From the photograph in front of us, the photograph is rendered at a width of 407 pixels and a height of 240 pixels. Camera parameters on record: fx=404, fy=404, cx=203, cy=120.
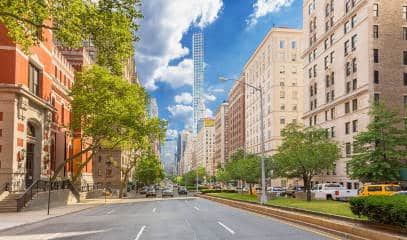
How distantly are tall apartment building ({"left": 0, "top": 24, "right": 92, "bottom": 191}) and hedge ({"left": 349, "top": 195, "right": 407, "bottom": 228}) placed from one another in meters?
28.8

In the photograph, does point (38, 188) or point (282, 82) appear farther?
point (282, 82)

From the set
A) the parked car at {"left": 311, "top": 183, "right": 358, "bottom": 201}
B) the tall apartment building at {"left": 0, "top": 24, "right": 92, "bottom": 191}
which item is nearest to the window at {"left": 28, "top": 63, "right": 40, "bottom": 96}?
the tall apartment building at {"left": 0, "top": 24, "right": 92, "bottom": 191}

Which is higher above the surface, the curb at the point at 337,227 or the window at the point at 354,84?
the window at the point at 354,84

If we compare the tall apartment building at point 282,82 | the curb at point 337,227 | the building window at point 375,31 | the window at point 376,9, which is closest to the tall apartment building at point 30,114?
the curb at point 337,227

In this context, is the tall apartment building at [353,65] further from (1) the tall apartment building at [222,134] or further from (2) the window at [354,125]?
(1) the tall apartment building at [222,134]

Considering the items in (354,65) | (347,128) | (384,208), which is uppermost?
(354,65)

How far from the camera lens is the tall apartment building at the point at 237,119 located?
13862 cm

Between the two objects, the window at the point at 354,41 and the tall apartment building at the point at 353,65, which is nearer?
the tall apartment building at the point at 353,65

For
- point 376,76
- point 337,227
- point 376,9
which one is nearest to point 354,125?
point 376,76

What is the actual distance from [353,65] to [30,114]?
149ft

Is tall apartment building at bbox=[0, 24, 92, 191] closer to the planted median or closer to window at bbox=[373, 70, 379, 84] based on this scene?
the planted median

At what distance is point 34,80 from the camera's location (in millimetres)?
40156

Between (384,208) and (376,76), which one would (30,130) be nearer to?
(384,208)

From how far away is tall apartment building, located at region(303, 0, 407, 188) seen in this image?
55875mm
